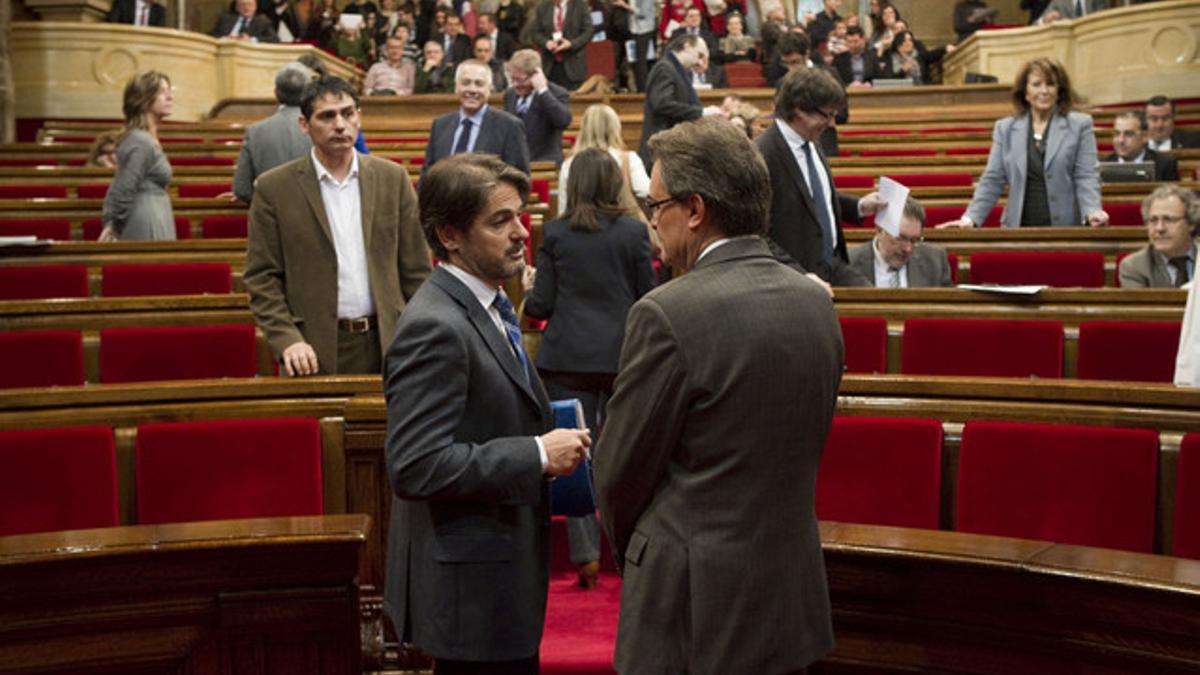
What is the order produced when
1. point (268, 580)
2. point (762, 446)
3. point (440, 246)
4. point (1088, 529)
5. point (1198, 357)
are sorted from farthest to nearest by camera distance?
point (1198, 357) → point (1088, 529) → point (268, 580) → point (440, 246) → point (762, 446)

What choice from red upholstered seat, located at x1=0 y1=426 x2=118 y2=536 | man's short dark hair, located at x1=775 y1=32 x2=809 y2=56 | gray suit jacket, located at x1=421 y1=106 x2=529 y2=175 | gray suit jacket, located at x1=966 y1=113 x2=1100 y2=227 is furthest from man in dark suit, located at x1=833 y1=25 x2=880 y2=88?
red upholstered seat, located at x1=0 y1=426 x2=118 y2=536

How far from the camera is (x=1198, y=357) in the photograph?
2.88 metres

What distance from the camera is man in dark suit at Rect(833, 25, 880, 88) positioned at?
1248 cm

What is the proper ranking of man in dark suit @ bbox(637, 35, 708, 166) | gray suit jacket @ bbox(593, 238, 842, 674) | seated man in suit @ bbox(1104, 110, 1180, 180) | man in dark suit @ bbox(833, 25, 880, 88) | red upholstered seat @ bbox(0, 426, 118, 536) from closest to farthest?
gray suit jacket @ bbox(593, 238, 842, 674) < red upholstered seat @ bbox(0, 426, 118, 536) < man in dark suit @ bbox(637, 35, 708, 166) < seated man in suit @ bbox(1104, 110, 1180, 180) < man in dark suit @ bbox(833, 25, 880, 88)

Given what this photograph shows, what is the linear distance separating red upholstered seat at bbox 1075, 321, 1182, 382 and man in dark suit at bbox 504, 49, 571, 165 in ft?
10.8

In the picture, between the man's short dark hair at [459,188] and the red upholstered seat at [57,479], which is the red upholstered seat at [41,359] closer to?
the red upholstered seat at [57,479]

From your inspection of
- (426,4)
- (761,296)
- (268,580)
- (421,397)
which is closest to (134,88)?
(268,580)

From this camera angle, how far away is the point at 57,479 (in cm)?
276

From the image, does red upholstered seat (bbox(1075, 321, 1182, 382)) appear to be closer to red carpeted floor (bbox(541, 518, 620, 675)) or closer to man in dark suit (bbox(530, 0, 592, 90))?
red carpeted floor (bbox(541, 518, 620, 675))

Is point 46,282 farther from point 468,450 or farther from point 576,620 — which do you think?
point 468,450

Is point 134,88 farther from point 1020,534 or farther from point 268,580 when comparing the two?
point 1020,534

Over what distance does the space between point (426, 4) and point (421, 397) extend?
1215 cm

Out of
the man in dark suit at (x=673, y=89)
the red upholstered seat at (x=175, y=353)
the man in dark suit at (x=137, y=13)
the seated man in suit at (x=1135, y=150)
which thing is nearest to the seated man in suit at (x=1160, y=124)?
the seated man in suit at (x=1135, y=150)

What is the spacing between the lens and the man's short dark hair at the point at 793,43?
6.20 meters
